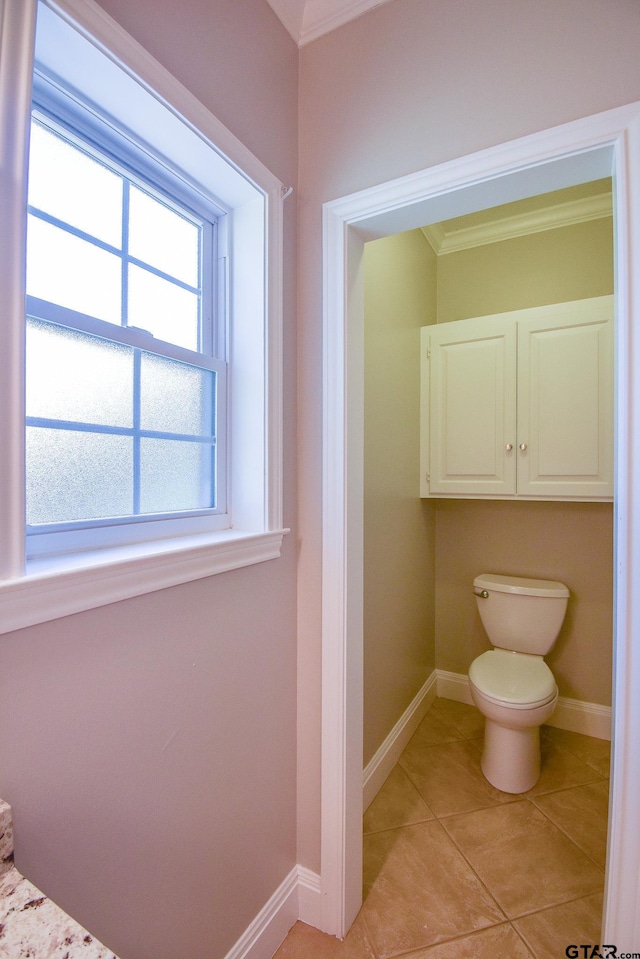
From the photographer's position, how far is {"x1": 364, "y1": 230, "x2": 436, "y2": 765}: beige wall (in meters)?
1.84

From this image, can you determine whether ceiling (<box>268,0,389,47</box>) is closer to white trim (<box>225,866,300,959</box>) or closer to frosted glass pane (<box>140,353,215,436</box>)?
frosted glass pane (<box>140,353,215,436</box>)

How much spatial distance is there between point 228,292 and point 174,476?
1.83 ft

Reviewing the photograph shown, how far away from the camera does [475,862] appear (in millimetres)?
1541

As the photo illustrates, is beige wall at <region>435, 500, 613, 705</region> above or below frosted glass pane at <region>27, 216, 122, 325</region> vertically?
below

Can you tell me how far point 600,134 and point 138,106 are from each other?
100 cm

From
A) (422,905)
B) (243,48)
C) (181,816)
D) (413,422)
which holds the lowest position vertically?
(422,905)

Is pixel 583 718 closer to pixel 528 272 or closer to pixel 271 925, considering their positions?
pixel 271 925

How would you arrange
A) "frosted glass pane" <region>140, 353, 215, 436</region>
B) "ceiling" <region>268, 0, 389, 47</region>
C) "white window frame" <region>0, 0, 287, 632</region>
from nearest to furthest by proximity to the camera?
"white window frame" <region>0, 0, 287, 632</region>, "frosted glass pane" <region>140, 353, 215, 436</region>, "ceiling" <region>268, 0, 389, 47</region>

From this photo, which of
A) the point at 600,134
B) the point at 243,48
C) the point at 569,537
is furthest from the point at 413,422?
the point at 243,48

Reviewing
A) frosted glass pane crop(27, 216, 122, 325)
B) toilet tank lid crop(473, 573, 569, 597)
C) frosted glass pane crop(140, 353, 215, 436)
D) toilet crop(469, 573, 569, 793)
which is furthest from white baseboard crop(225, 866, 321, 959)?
frosted glass pane crop(27, 216, 122, 325)

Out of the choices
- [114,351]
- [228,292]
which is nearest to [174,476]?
[114,351]

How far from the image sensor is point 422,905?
4.56 ft

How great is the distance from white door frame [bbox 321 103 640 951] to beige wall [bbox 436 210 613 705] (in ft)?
4.52

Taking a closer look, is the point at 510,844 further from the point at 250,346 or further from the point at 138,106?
the point at 138,106
